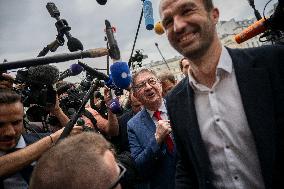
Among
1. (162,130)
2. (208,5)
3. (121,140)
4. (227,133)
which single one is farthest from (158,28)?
(121,140)

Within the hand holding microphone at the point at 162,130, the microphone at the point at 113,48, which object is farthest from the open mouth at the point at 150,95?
the microphone at the point at 113,48

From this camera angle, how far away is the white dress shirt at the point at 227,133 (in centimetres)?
185

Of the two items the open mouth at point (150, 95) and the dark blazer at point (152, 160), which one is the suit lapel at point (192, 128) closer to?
the dark blazer at point (152, 160)

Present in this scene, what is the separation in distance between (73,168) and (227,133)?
1.14m

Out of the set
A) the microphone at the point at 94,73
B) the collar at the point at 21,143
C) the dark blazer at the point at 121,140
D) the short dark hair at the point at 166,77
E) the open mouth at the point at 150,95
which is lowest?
the dark blazer at the point at 121,140

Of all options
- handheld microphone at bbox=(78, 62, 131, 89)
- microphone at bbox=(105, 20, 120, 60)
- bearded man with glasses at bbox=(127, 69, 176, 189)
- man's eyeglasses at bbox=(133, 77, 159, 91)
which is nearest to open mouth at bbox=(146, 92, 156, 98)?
bearded man with glasses at bbox=(127, 69, 176, 189)

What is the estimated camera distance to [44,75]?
245cm

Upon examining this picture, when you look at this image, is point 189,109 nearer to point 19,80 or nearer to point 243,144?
point 243,144

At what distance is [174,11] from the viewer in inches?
82.9

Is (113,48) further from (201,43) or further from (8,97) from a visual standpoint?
(8,97)

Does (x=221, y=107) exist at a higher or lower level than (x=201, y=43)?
Answer: lower

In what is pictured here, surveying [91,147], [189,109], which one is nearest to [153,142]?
[189,109]

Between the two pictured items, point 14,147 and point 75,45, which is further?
point 14,147

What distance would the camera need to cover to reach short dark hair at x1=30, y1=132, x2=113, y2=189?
3.70 feet
